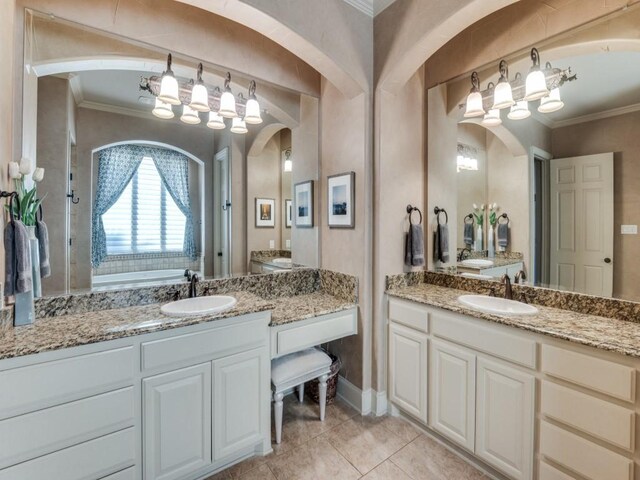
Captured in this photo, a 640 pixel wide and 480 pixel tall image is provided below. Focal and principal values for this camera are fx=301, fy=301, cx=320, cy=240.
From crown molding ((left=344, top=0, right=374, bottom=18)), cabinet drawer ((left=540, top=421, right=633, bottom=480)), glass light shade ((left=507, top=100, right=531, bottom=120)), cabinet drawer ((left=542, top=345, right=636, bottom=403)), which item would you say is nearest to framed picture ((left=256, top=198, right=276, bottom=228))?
crown molding ((left=344, top=0, right=374, bottom=18))

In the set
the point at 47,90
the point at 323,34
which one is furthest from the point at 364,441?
the point at 47,90

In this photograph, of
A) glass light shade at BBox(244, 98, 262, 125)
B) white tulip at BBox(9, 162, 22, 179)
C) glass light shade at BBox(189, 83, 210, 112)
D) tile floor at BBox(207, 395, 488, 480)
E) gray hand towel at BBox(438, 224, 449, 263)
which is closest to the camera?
white tulip at BBox(9, 162, 22, 179)

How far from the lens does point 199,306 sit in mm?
1853

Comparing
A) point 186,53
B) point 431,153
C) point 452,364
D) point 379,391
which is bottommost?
point 379,391

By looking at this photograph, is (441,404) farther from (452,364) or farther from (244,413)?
(244,413)

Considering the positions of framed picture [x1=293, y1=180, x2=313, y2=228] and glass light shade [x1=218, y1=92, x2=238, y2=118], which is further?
framed picture [x1=293, y1=180, x2=313, y2=228]

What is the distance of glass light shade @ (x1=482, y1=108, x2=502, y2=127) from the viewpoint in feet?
6.65

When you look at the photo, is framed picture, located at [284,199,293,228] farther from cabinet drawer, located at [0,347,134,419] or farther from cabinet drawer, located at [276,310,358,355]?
cabinet drawer, located at [0,347,134,419]

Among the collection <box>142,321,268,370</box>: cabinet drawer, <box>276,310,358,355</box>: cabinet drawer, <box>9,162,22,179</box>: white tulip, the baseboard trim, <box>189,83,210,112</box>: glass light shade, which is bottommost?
the baseboard trim

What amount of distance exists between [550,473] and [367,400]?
1.11 metres

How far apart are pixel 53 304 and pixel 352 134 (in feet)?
6.86

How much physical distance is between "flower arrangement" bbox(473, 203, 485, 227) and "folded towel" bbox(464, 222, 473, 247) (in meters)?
0.06

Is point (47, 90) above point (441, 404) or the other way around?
above

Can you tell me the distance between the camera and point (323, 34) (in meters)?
1.88
